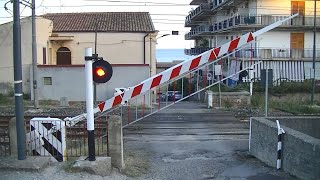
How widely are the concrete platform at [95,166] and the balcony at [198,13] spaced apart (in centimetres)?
6173

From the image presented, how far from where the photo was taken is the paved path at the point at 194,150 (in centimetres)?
989

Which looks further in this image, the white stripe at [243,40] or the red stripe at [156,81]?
the white stripe at [243,40]

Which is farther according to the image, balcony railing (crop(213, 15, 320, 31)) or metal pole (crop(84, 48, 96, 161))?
balcony railing (crop(213, 15, 320, 31))

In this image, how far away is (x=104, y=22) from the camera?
47.8 meters

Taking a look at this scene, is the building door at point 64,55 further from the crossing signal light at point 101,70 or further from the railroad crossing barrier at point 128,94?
the crossing signal light at point 101,70

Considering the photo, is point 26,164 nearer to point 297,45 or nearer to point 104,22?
point 104,22

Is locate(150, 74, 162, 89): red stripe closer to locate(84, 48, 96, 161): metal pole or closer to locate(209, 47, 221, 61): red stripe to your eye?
locate(209, 47, 221, 61): red stripe

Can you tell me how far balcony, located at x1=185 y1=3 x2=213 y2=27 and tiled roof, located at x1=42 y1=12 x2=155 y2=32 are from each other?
21.2m

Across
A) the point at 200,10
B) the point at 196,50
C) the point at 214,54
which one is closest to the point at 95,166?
the point at 214,54

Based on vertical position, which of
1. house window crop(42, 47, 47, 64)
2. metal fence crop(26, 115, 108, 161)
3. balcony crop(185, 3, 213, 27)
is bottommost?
metal fence crop(26, 115, 108, 161)

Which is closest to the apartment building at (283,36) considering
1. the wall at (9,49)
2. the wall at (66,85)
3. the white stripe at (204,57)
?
the wall at (66,85)

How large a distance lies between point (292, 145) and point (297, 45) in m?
42.4

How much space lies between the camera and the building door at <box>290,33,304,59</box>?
159 feet

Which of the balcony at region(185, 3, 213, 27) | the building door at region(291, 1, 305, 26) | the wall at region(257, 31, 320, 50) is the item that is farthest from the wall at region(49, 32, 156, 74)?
the balcony at region(185, 3, 213, 27)
